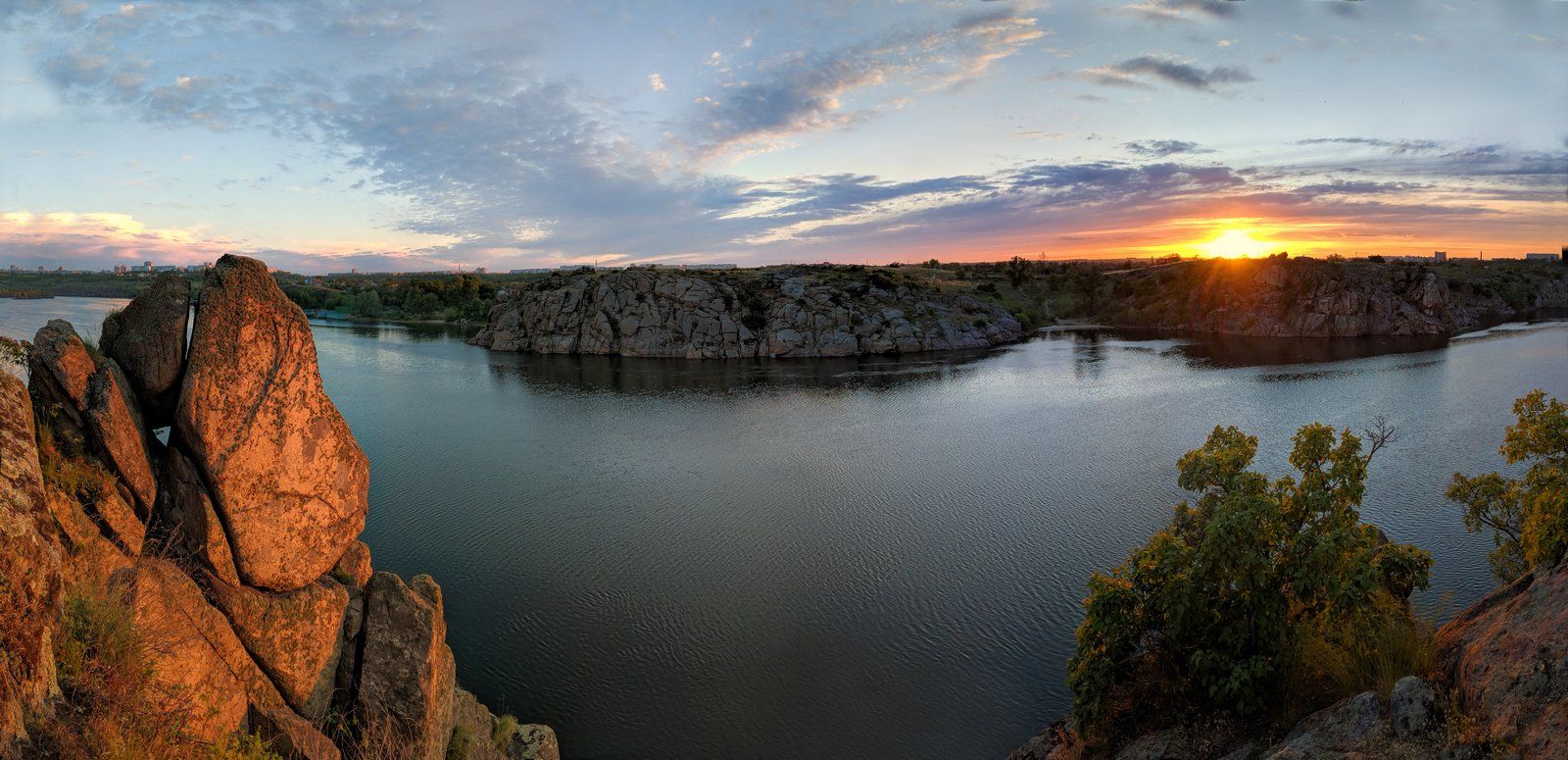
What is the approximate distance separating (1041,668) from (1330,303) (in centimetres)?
11346

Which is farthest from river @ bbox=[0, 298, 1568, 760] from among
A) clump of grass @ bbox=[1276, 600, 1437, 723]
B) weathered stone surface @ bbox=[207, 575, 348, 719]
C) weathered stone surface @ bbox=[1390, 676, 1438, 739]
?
weathered stone surface @ bbox=[1390, 676, 1438, 739]

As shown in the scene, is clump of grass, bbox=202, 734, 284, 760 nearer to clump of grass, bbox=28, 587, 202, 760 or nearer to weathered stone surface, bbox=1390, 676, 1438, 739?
clump of grass, bbox=28, 587, 202, 760

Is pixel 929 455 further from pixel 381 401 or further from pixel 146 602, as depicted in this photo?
pixel 381 401

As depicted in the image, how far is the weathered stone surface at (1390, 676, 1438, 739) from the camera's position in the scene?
9820 mm

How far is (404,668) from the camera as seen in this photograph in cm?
1359

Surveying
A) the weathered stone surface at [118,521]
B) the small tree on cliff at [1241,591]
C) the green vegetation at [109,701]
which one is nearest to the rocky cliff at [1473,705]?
the small tree on cliff at [1241,591]

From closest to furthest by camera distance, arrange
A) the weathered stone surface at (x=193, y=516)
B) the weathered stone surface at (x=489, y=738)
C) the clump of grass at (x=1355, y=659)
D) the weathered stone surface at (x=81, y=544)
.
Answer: the weathered stone surface at (x=81, y=544) → the clump of grass at (x=1355, y=659) → the weathered stone surface at (x=193, y=516) → the weathered stone surface at (x=489, y=738)

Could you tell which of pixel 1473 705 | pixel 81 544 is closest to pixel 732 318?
pixel 81 544

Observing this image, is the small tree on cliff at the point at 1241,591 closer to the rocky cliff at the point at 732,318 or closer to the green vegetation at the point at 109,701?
the green vegetation at the point at 109,701

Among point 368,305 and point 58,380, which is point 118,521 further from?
point 368,305

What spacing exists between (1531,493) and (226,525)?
2561 centimetres

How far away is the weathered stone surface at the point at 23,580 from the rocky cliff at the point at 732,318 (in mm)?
84971

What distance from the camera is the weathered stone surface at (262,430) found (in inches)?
472

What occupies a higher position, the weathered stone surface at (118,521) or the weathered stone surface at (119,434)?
the weathered stone surface at (119,434)
